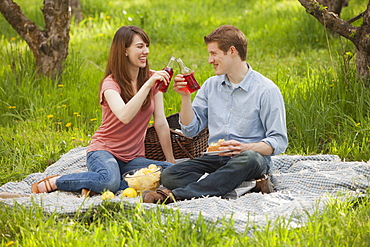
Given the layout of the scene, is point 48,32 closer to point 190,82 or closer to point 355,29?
point 190,82

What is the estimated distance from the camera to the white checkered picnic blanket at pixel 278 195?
10.1ft

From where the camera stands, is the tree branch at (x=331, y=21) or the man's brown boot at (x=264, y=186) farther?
the tree branch at (x=331, y=21)

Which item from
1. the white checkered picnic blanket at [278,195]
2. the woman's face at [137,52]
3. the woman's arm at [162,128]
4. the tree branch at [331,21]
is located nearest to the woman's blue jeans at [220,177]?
the white checkered picnic blanket at [278,195]

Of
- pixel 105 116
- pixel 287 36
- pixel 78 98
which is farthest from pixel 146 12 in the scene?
pixel 105 116

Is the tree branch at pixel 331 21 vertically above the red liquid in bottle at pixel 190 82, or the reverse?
the tree branch at pixel 331 21

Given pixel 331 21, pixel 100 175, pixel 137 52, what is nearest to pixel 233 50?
pixel 137 52

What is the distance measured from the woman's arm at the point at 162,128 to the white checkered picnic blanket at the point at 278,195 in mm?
691

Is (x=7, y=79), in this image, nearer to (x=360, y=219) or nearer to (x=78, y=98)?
(x=78, y=98)

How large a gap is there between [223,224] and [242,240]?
6.8 inches

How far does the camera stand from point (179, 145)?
179 inches

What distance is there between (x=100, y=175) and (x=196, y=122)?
801mm

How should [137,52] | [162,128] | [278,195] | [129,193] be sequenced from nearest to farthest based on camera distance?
[278,195] < [129,193] < [137,52] < [162,128]

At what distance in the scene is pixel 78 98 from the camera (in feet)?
19.5

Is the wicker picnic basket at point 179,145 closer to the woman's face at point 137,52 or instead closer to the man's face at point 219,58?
the woman's face at point 137,52
